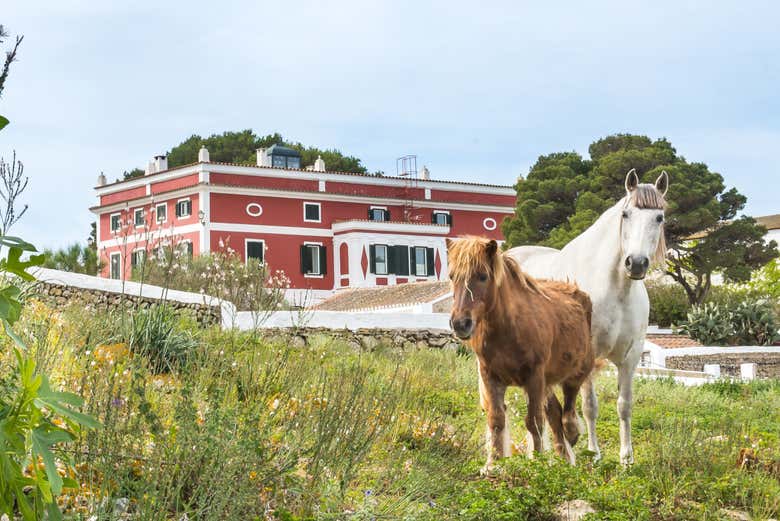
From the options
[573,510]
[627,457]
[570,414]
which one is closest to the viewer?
[573,510]

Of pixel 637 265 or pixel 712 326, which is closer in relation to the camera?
pixel 637 265

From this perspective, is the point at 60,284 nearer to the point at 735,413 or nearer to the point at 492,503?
the point at 735,413

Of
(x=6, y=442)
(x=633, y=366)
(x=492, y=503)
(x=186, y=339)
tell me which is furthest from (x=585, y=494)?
(x=186, y=339)

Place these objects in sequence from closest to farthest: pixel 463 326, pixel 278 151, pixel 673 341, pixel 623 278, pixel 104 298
→ pixel 463 326 < pixel 623 278 < pixel 104 298 < pixel 673 341 < pixel 278 151

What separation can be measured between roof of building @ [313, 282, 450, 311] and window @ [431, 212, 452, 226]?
657 inches

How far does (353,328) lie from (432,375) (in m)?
4.77

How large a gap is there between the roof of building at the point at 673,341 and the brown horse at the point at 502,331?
21990mm

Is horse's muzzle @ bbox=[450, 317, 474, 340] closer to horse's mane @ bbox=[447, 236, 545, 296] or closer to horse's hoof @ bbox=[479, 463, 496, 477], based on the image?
horse's mane @ bbox=[447, 236, 545, 296]

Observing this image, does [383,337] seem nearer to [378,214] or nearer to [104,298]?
[104,298]

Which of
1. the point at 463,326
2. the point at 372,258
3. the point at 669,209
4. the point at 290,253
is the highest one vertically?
the point at 669,209

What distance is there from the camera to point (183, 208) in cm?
4888

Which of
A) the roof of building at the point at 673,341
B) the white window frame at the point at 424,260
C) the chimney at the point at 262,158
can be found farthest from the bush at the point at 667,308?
the chimney at the point at 262,158

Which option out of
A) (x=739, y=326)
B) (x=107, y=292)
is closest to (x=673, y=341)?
(x=739, y=326)

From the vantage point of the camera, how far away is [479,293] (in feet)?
20.2
